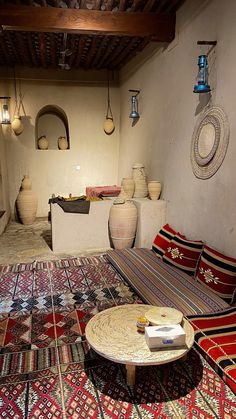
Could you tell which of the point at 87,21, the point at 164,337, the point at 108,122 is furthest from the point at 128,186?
the point at 164,337

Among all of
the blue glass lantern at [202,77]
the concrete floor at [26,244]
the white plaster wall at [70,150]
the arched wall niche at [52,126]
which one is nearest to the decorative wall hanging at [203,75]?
the blue glass lantern at [202,77]

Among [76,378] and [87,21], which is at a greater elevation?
[87,21]

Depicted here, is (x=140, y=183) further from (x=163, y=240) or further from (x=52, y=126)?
(x=52, y=126)

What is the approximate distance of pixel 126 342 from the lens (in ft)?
5.73

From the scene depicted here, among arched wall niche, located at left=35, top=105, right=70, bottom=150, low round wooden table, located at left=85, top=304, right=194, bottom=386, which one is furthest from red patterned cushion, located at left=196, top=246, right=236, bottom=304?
arched wall niche, located at left=35, top=105, right=70, bottom=150

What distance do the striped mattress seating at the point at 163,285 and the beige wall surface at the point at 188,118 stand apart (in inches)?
18.2

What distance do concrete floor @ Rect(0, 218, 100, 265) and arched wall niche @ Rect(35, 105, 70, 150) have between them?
7.32ft

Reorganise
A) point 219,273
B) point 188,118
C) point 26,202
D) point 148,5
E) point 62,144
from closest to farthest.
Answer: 1. point 219,273
2. point 188,118
3. point 148,5
4. point 26,202
5. point 62,144

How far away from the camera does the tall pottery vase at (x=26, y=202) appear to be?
6133mm

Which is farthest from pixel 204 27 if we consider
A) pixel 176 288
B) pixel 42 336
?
pixel 42 336

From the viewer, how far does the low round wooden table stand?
5.29ft

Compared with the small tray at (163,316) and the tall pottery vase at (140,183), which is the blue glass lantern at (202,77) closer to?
the tall pottery vase at (140,183)

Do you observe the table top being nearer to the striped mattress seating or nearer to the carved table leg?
the carved table leg

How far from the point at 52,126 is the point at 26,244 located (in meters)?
3.65
